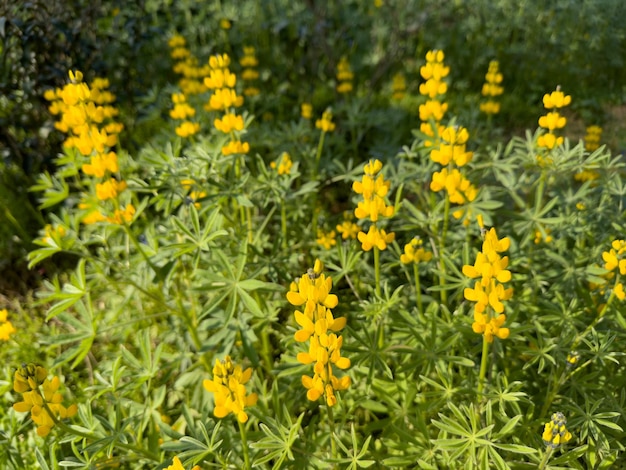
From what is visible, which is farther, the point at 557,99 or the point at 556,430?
the point at 557,99

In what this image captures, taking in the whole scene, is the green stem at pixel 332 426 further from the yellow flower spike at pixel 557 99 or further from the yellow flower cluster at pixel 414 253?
the yellow flower spike at pixel 557 99

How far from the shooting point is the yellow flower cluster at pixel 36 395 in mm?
1345

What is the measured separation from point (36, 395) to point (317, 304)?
0.85m

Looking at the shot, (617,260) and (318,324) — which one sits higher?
(318,324)

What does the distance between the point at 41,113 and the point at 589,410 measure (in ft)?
12.4

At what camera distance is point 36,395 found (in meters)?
1.38

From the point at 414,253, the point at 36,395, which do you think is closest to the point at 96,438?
the point at 36,395

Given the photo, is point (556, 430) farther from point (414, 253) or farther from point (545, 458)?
point (414, 253)

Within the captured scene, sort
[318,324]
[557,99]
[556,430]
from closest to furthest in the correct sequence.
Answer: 1. [318,324]
2. [556,430]
3. [557,99]

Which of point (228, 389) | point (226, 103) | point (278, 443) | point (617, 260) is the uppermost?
point (226, 103)

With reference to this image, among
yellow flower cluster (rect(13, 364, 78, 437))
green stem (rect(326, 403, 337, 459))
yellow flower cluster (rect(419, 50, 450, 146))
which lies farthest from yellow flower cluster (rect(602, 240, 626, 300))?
yellow flower cluster (rect(13, 364, 78, 437))

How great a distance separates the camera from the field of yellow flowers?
155 centimetres

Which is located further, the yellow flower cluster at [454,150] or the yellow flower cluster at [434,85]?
the yellow flower cluster at [434,85]

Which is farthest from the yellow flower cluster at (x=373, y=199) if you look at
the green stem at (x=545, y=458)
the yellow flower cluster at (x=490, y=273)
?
the green stem at (x=545, y=458)
